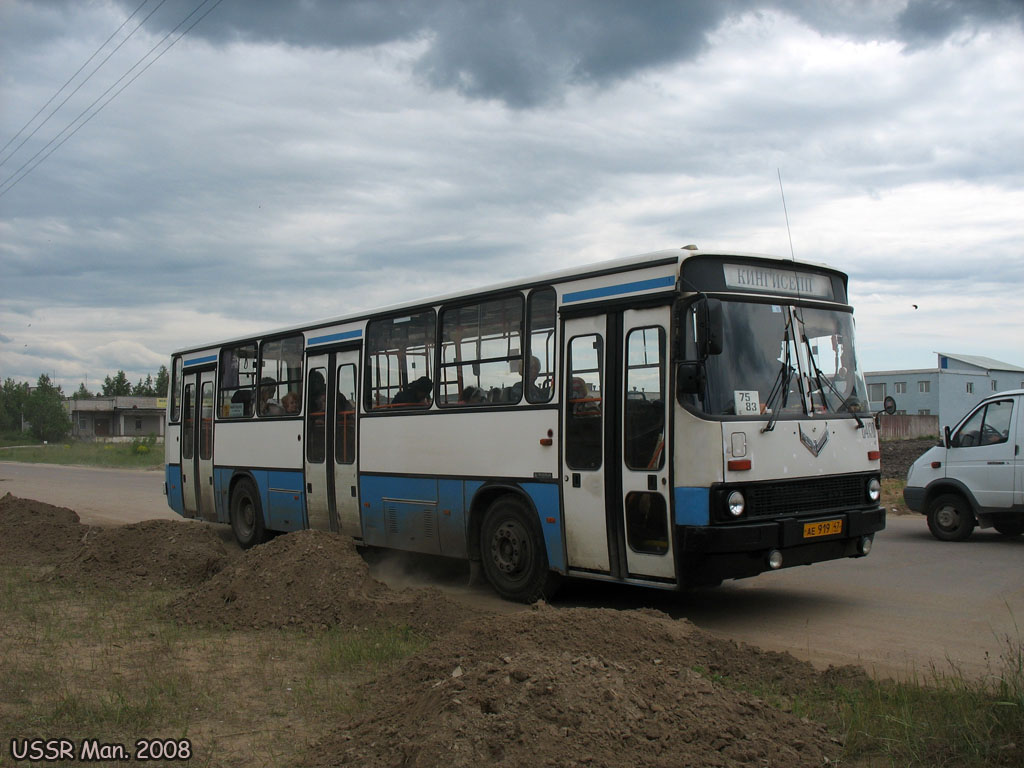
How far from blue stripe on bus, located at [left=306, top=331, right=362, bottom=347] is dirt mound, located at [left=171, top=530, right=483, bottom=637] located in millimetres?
3541

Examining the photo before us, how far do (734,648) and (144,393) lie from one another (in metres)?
172

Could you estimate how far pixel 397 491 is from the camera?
1116cm

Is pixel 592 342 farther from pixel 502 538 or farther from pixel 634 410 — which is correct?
pixel 502 538

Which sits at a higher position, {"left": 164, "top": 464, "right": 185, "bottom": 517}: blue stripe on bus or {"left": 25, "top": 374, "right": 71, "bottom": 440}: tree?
{"left": 25, "top": 374, "right": 71, "bottom": 440}: tree

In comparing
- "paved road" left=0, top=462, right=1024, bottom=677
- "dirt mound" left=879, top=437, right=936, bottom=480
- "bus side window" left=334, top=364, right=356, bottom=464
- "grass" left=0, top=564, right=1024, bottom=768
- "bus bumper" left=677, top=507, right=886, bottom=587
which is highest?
"bus side window" left=334, top=364, right=356, bottom=464

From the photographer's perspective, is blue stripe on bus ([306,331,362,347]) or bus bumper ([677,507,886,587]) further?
blue stripe on bus ([306,331,362,347])

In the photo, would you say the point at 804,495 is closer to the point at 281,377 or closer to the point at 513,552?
the point at 513,552

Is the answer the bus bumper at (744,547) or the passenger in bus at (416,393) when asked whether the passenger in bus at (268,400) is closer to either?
the passenger in bus at (416,393)

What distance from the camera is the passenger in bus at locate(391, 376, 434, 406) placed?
426 inches

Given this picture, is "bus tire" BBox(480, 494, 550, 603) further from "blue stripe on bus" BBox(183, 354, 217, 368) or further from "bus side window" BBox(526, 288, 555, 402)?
"blue stripe on bus" BBox(183, 354, 217, 368)

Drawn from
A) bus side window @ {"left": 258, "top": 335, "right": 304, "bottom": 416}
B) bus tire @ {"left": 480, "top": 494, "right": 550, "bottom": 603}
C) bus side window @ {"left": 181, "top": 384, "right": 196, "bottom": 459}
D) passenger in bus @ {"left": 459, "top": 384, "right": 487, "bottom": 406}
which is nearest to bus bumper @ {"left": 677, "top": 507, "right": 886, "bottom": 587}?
bus tire @ {"left": 480, "top": 494, "right": 550, "bottom": 603}

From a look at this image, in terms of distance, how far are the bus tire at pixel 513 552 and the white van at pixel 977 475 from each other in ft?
24.8

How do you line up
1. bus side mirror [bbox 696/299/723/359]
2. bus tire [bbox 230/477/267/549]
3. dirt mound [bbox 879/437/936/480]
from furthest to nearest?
dirt mound [bbox 879/437/936/480] < bus tire [bbox 230/477/267/549] < bus side mirror [bbox 696/299/723/359]

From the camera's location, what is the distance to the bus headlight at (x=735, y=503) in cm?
759
